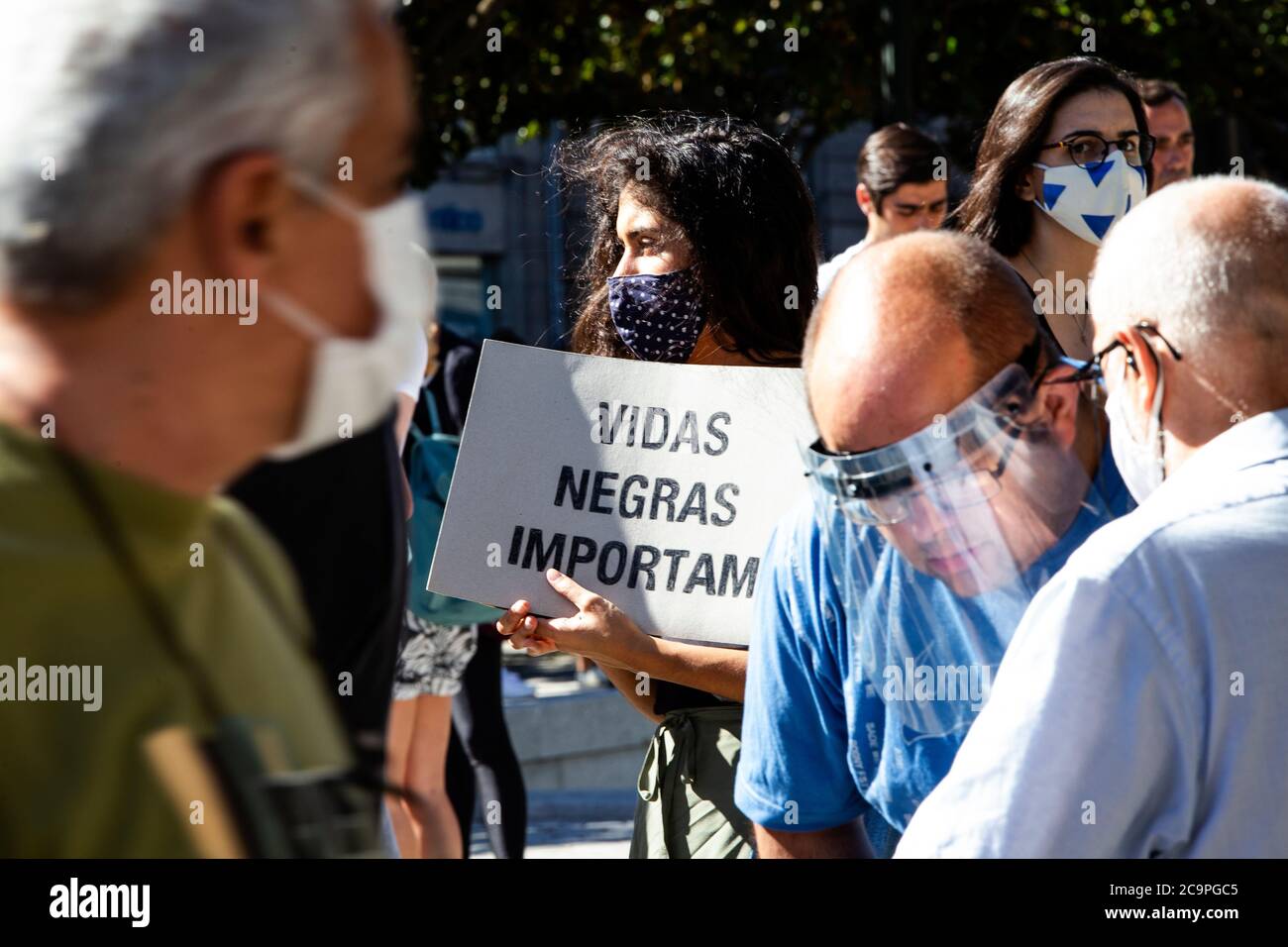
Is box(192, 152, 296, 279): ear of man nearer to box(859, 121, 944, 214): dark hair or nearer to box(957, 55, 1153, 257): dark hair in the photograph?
box(957, 55, 1153, 257): dark hair

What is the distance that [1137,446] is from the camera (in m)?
1.75

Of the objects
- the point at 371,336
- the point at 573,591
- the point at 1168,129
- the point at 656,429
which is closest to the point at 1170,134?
the point at 1168,129

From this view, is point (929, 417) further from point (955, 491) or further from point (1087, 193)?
point (1087, 193)

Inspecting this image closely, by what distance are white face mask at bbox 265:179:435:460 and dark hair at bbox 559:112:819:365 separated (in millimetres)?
1840

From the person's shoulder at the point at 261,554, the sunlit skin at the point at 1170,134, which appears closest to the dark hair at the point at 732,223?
the person's shoulder at the point at 261,554

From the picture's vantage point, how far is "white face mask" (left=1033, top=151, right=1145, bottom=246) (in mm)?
3225

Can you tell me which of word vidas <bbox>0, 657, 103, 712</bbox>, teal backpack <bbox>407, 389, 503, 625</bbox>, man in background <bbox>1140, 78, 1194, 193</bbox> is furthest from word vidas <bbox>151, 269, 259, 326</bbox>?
man in background <bbox>1140, 78, 1194, 193</bbox>

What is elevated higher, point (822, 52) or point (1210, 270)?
point (822, 52)

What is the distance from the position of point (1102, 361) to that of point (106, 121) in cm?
123

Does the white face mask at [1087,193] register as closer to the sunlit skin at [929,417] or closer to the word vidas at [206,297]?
the sunlit skin at [929,417]

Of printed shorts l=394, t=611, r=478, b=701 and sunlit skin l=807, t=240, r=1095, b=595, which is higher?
sunlit skin l=807, t=240, r=1095, b=595
